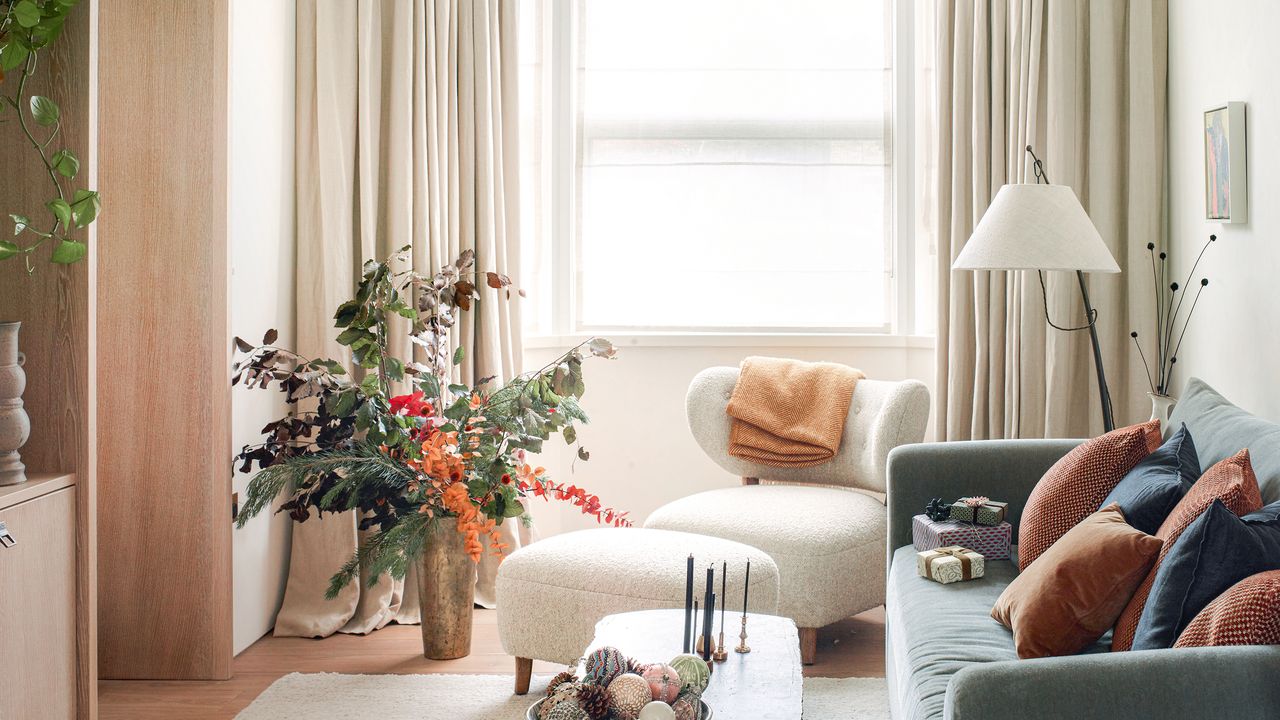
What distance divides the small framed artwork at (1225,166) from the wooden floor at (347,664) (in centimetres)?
153

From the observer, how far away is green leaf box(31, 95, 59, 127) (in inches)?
86.0

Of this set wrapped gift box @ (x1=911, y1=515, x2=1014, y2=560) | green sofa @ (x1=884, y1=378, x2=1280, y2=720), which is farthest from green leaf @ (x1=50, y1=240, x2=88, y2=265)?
wrapped gift box @ (x1=911, y1=515, x2=1014, y2=560)

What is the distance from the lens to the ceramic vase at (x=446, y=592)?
3.11 meters

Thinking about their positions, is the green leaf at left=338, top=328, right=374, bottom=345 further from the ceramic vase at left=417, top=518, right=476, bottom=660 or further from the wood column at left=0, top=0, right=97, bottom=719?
the wood column at left=0, top=0, right=97, bottom=719

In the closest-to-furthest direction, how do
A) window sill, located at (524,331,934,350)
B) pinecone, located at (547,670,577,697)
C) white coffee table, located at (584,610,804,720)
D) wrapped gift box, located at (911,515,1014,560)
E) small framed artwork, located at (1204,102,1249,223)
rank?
pinecone, located at (547,670,577,697)
white coffee table, located at (584,610,804,720)
wrapped gift box, located at (911,515,1014,560)
small framed artwork, located at (1204,102,1249,223)
window sill, located at (524,331,934,350)

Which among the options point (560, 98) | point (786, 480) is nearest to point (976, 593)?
point (786, 480)

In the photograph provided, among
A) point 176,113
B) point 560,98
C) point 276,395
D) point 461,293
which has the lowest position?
point 276,395

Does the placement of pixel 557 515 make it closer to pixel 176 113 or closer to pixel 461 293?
pixel 461 293

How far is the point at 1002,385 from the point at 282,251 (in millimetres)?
2391

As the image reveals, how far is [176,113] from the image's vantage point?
2955mm

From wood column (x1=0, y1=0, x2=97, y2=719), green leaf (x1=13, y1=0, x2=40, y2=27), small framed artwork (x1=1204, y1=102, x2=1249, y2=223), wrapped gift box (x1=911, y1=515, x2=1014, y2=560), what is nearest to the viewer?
green leaf (x1=13, y1=0, x2=40, y2=27)

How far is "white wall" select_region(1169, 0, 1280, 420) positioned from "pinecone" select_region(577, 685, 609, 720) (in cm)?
191

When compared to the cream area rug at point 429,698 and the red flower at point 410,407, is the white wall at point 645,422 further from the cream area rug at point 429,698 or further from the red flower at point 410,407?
the cream area rug at point 429,698

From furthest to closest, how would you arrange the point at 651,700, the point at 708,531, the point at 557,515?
the point at 557,515
the point at 708,531
the point at 651,700
